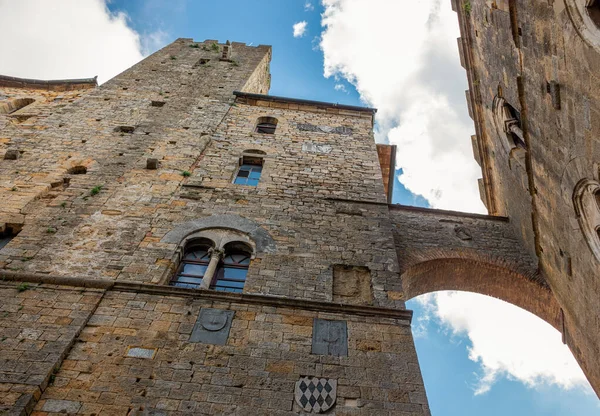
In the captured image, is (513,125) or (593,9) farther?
(513,125)

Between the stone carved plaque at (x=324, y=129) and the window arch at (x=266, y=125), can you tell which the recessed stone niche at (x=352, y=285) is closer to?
the stone carved plaque at (x=324, y=129)

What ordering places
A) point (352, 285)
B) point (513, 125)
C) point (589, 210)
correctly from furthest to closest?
point (513, 125)
point (352, 285)
point (589, 210)

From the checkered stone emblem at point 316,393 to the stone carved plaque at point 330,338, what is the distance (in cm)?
36

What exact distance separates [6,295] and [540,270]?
25.9 ft

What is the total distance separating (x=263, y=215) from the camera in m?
6.61

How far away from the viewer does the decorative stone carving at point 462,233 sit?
24.9 ft

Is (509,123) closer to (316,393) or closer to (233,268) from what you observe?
(233,268)

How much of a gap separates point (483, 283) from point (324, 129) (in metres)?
5.01

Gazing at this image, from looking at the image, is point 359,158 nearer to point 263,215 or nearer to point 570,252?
point 263,215

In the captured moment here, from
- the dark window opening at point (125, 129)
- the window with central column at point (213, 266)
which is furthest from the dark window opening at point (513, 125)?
the dark window opening at point (125, 129)

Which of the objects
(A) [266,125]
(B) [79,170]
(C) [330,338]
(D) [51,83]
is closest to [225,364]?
(C) [330,338]

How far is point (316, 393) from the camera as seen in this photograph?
12.8ft

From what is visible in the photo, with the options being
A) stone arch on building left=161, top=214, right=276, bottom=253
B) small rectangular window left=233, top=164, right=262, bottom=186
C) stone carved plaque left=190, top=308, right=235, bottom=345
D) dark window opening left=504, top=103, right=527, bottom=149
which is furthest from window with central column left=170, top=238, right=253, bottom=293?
dark window opening left=504, top=103, right=527, bottom=149

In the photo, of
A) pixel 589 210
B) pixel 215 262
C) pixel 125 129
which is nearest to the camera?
pixel 589 210
